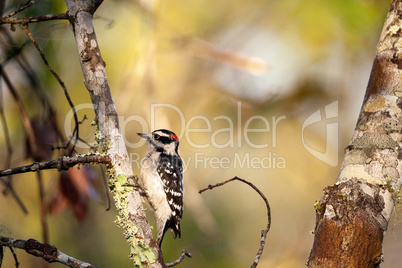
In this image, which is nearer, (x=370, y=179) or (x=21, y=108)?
(x=370, y=179)

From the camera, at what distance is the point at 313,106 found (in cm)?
550

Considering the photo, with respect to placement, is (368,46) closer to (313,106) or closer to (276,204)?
(313,106)

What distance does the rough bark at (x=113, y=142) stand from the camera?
75.8 inches

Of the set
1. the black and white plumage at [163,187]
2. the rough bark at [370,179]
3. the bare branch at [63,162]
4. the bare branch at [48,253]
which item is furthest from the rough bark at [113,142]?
the black and white plumage at [163,187]

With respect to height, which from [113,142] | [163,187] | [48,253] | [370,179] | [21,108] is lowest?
[48,253]

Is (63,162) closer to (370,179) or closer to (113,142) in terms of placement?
(113,142)

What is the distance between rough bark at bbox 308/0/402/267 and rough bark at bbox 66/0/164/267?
75cm

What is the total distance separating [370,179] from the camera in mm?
1855

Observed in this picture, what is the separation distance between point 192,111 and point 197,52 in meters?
0.82

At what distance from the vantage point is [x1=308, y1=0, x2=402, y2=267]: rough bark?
1715 mm

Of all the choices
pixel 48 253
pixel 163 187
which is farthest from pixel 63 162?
pixel 163 187

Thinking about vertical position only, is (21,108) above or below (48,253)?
above

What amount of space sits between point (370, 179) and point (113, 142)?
117 centimetres

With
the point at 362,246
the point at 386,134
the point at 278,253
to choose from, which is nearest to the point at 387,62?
the point at 386,134
